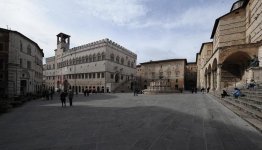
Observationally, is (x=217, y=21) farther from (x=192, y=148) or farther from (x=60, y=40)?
(x=60, y=40)

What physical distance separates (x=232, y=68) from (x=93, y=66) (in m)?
34.1

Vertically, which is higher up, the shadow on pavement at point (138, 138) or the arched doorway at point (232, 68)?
the arched doorway at point (232, 68)

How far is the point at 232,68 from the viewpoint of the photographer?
2414 centimetres

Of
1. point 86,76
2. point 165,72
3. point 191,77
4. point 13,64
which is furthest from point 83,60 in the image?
point 191,77

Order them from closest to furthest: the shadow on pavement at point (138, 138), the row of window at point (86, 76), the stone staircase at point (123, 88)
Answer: the shadow on pavement at point (138, 138) → the row of window at point (86, 76) → the stone staircase at point (123, 88)

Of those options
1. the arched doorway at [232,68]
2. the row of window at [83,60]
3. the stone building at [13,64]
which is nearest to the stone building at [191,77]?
the row of window at [83,60]

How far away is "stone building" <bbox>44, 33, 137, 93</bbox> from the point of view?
44906 millimetres

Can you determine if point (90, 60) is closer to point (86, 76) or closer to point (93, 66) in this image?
point (93, 66)

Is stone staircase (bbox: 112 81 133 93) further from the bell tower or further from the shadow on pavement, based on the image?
the shadow on pavement

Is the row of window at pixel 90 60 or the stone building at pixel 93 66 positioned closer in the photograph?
the stone building at pixel 93 66

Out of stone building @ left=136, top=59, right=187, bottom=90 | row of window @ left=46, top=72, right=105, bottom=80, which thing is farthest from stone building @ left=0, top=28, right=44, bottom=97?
stone building @ left=136, top=59, right=187, bottom=90

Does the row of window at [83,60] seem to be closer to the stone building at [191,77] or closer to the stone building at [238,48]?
the stone building at [238,48]

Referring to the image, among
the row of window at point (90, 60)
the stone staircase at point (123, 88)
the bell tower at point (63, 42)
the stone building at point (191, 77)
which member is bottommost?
the stone staircase at point (123, 88)

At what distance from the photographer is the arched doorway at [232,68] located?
23039 mm
